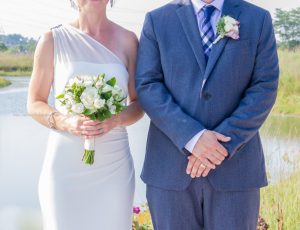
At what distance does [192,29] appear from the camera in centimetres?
226

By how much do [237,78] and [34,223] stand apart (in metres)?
1.94

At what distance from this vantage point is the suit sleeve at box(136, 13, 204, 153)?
218cm

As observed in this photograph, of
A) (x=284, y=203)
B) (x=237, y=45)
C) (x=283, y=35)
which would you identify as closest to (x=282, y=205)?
(x=284, y=203)

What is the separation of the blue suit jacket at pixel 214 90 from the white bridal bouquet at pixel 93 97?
13 centimetres

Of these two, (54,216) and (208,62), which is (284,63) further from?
(54,216)

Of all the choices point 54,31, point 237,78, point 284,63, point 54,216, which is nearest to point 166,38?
point 237,78

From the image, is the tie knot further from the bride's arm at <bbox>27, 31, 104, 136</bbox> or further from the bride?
the bride's arm at <bbox>27, 31, 104, 136</bbox>

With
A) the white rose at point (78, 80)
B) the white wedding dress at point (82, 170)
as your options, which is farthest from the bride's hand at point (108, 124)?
the white rose at point (78, 80)

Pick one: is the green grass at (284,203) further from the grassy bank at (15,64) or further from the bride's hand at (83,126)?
the grassy bank at (15,64)

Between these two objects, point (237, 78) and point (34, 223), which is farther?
point (34, 223)

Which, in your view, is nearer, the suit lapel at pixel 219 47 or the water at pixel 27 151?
the suit lapel at pixel 219 47

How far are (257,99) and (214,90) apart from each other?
0.58ft

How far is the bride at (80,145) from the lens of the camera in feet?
8.09

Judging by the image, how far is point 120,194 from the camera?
8.30 ft
